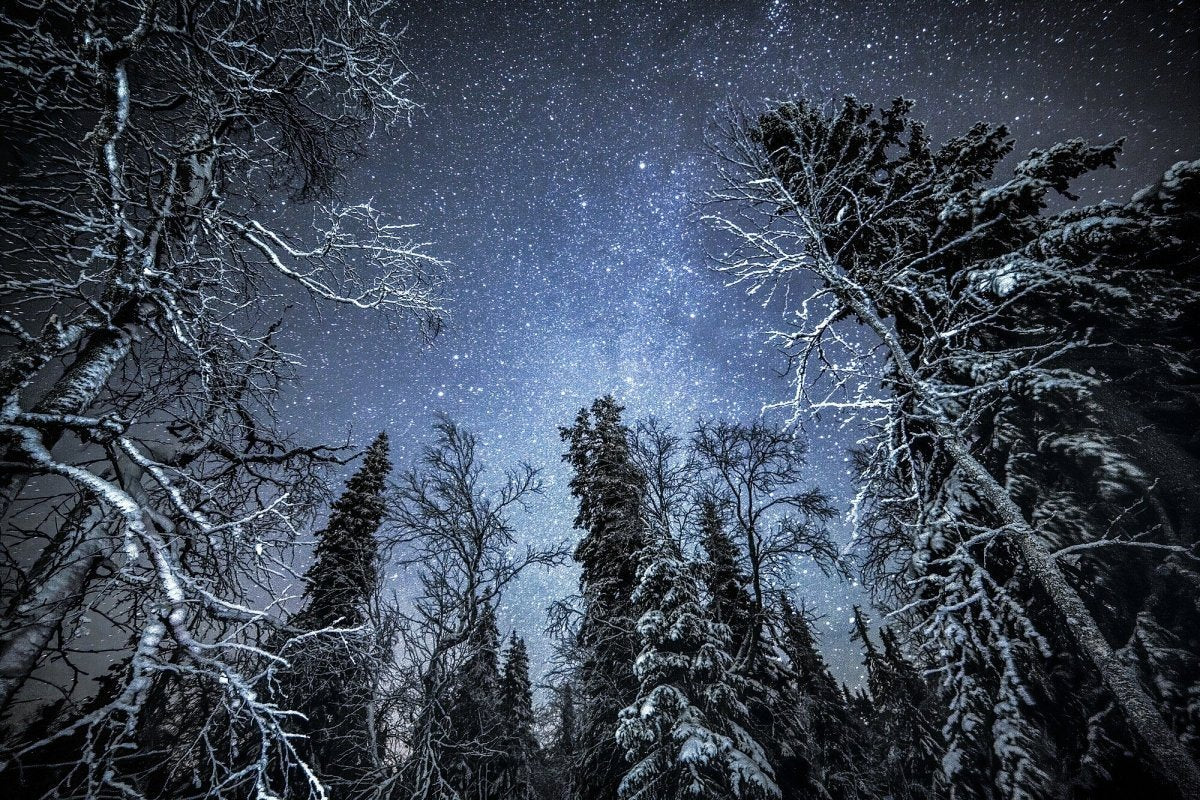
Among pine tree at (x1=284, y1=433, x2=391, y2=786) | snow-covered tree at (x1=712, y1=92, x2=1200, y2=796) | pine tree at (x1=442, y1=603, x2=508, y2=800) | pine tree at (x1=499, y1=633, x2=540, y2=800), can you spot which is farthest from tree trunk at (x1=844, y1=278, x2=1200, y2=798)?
pine tree at (x1=499, y1=633, x2=540, y2=800)

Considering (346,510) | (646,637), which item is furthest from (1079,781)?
(346,510)

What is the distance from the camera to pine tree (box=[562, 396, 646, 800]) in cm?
1134

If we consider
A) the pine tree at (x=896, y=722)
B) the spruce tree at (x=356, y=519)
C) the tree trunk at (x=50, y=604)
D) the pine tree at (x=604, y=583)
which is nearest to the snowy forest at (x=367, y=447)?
the tree trunk at (x=50, y=604)

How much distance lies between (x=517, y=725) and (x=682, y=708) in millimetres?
11946

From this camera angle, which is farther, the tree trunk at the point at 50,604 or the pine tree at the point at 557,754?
the pine tree at the point at 557,754

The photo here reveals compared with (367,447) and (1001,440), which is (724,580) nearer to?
(1001,440)

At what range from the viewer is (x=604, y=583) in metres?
13.3

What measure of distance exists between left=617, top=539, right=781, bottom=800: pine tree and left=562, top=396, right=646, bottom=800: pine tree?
89cm

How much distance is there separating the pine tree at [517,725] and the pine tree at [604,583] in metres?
3.69

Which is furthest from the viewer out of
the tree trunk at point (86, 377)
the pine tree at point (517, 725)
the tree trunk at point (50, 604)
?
the pine tree at point (517, 725)

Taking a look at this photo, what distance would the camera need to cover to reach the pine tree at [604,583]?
37.2 ft

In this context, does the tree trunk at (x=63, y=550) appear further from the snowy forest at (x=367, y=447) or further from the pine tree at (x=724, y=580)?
the pine tree at (x=724, y=580)

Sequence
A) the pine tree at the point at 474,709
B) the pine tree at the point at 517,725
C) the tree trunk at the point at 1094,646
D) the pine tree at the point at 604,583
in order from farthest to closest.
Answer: the pine tree at the point at 517,725
the pine tree at the point at 604,583
the pine tree at the point at 474,709
the tree trunk at the point at 1094,646

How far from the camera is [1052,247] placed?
4500 mm
